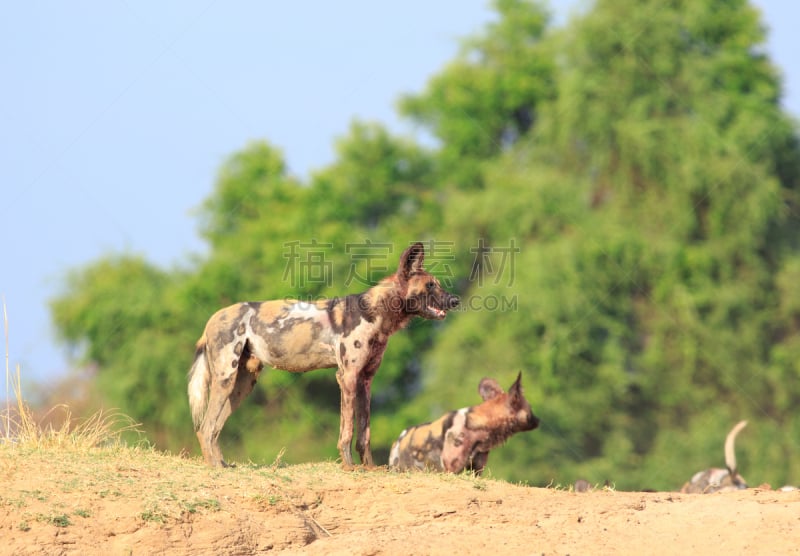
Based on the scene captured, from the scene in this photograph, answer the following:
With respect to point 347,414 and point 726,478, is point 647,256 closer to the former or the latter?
point 726,478

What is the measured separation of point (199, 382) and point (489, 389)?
3553 millimetres

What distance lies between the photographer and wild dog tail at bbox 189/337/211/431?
12375 millimetres

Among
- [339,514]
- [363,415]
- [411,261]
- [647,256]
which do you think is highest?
[647,256]

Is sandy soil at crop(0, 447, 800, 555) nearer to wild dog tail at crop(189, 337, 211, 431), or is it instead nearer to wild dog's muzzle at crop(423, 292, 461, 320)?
wild dog tail at crop(189, 337, 211, 431)

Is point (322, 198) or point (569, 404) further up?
point (322, 198)

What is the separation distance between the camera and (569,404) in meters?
25.5

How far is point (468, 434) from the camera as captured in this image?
1308 cm

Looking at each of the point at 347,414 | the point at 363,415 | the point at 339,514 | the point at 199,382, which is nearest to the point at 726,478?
the point at 363,415

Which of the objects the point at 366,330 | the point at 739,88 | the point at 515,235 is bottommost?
the point at 366,330

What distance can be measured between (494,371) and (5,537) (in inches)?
679

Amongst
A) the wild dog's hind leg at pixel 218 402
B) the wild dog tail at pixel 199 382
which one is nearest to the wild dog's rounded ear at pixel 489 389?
the wild dog's hind leg at pixel 218 402

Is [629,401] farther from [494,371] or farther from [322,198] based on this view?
[322,198]

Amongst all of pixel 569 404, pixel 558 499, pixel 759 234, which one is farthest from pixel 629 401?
pixel 558 499

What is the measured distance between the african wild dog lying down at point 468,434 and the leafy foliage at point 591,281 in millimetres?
11661
